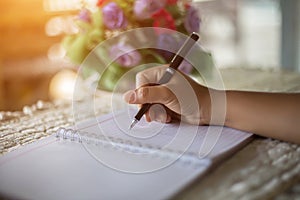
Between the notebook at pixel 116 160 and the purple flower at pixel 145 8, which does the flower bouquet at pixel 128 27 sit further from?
the notebook at pixel 116 160

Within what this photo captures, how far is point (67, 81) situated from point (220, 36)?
114 centimetres

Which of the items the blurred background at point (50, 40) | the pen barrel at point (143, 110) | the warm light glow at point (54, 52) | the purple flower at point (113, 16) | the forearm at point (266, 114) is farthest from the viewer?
the warm light glow at point (54, 52)

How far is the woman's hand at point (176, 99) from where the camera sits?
760 mm

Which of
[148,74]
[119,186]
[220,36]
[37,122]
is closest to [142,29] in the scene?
[148,74]

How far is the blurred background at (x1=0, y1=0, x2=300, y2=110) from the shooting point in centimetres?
254

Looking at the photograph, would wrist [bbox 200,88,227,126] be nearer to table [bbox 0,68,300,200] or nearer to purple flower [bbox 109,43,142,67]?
table [bbox 0,68,300,200]

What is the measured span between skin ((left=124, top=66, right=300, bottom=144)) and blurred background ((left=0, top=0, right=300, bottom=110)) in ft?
5.40

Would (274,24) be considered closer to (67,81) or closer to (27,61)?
(67,81)

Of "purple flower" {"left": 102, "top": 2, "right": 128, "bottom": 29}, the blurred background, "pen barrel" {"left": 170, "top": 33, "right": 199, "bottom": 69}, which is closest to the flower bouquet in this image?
"purple flower" {"left": 102, "top": 2, "right": 128, "bottom": 29}

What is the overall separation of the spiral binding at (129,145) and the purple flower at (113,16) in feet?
0.98

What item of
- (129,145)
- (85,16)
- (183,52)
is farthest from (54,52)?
(129,145)

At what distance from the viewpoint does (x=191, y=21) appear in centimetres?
98

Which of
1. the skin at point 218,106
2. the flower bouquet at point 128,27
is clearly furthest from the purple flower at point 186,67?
the skin at point 218,106

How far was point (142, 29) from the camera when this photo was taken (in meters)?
0.96
